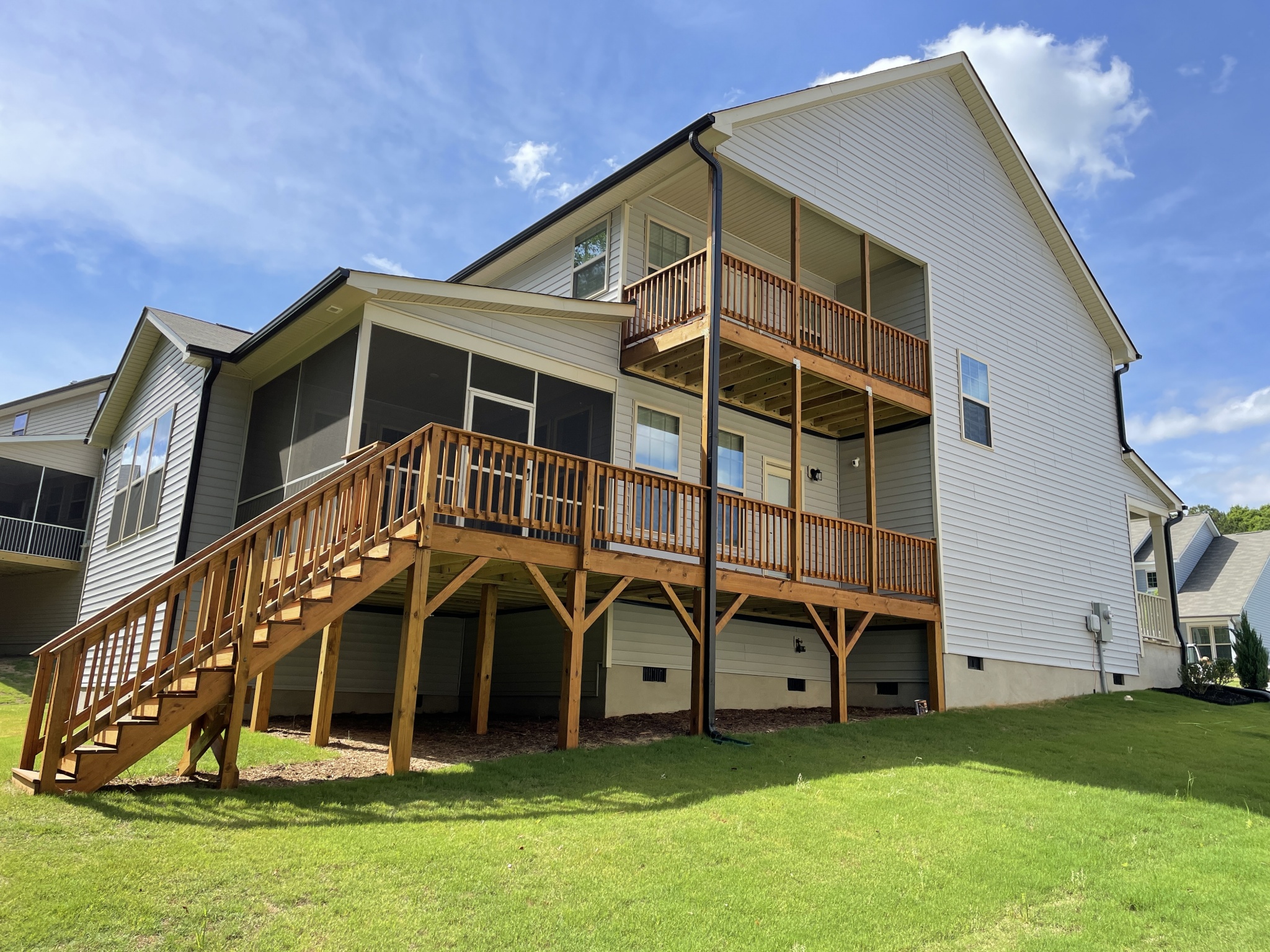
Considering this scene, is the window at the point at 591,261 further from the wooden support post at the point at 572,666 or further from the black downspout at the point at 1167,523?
the black downspout at the point at 1167,523

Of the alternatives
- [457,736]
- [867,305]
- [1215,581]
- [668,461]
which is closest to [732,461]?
[668,461]

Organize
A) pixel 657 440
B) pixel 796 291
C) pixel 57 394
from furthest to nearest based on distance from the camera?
1. pixel 57 394
2. pixel 657 440
3. pixel 796 291

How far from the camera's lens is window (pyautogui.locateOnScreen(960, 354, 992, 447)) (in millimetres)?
15875

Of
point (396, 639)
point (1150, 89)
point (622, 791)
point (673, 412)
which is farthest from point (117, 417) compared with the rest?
point (1150, 89)

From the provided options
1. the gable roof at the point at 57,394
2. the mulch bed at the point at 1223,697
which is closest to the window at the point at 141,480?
the gable roof at the point at 57,394

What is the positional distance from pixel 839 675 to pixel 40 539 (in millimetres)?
20436

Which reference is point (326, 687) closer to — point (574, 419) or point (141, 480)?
point (574, 419)

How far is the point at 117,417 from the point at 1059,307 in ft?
65.0

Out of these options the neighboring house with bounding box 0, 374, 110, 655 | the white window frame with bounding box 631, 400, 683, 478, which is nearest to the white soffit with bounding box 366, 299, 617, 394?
the white window frame with bounding box 631, 400, 683, 478

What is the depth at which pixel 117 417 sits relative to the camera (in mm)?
17516

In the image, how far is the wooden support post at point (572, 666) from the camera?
30.1ft

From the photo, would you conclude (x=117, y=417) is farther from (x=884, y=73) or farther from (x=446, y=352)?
(x=884, y=73)

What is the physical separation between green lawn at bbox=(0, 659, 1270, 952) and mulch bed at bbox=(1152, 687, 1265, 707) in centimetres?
978

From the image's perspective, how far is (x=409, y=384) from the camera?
11102mm
